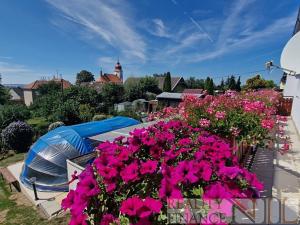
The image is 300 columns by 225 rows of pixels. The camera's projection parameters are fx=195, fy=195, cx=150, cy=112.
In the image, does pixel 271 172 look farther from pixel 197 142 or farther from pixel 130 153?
pixel 130 153

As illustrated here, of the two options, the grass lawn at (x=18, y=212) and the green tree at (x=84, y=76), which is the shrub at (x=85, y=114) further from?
the green tree at (x=84, y=76)

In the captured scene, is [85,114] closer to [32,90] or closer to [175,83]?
[175,83]

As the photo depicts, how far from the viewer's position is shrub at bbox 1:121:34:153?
13625 mm

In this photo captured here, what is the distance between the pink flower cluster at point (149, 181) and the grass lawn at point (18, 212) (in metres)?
4.74

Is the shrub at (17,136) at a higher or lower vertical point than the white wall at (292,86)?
lower

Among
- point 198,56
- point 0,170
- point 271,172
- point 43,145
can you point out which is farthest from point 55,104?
point 271,172

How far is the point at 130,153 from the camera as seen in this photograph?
5.97ft

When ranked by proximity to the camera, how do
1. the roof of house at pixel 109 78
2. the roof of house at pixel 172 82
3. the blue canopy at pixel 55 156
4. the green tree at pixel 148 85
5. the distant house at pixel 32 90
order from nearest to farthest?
the blue canopy at pixel 55 156
the green tree at pixel 148 85
the roof of house at pixel 172 82
the distant house at pixel 32 90
the roof of house at pixel 109 78

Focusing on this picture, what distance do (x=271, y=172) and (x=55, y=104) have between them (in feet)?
69.6

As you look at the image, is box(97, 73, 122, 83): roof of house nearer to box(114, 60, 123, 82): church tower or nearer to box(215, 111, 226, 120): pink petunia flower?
box(114, 60, 123, 82): church tower

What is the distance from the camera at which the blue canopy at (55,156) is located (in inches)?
303

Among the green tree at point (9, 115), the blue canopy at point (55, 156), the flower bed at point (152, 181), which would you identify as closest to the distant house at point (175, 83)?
the green tree at point (9, 115)

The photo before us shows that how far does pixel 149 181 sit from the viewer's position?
1.59 meters

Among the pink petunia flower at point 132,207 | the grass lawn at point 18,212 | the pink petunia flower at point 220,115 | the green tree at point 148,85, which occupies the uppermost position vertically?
the green tree at point 148,85
